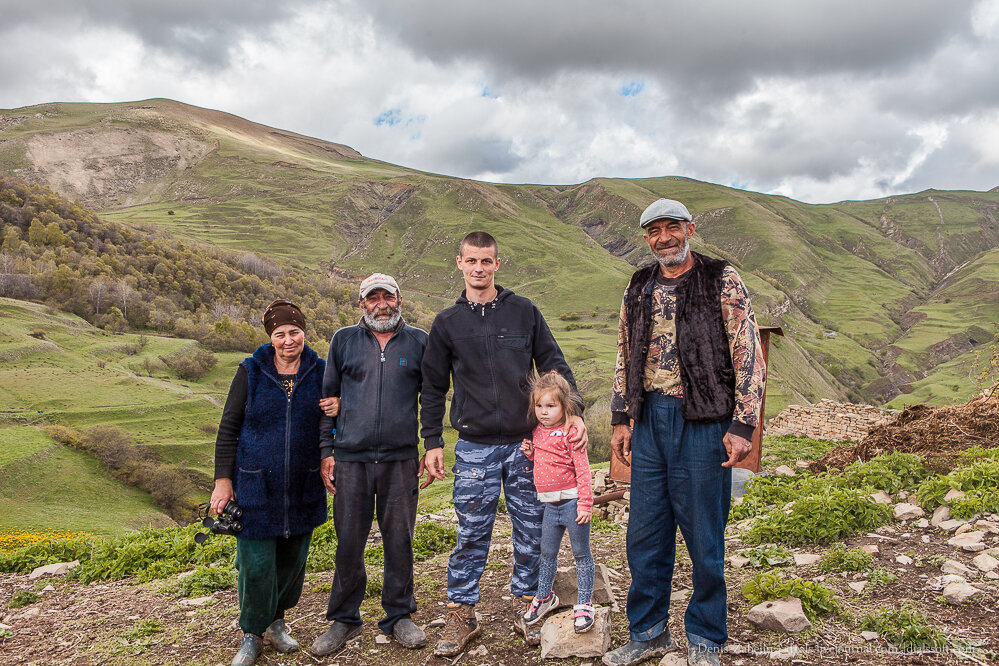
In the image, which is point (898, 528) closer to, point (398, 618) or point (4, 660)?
point (398, 618)

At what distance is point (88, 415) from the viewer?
44094 mm

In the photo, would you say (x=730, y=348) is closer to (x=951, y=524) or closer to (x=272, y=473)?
(x=272, y=473)

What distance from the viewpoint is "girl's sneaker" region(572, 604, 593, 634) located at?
3.73 m

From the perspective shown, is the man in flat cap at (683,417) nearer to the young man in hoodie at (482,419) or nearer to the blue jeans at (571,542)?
the blue jeans at (571,542)

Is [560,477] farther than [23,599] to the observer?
No

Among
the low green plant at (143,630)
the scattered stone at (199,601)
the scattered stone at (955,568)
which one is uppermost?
the scattered stone at (955,568)

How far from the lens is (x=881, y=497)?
6164 millimetres

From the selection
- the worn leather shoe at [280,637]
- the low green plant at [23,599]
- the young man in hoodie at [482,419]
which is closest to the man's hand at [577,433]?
the young man in hoodie at [482,419]

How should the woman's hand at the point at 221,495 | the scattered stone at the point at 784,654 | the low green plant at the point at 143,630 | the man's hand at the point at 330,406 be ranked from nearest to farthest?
the scattered stone at the point at 784,654
the woman's hand at the point at 221,495
the man's hand at the point at 330,406
the low green plant at the point at 143,630

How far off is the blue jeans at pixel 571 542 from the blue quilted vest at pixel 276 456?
1.70m

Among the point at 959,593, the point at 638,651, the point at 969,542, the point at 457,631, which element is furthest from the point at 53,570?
the point at 969,542

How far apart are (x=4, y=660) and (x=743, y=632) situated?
5.57 meters

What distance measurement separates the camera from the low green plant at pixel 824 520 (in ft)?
17.8

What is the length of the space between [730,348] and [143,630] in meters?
5.09
